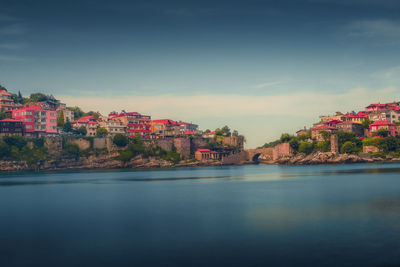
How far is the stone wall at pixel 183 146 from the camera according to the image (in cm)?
10638

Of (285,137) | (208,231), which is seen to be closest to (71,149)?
(285,137)

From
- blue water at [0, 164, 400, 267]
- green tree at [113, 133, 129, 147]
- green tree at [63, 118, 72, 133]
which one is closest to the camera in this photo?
blue water at [0, 164, 400, 267]

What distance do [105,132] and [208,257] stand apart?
302 ft

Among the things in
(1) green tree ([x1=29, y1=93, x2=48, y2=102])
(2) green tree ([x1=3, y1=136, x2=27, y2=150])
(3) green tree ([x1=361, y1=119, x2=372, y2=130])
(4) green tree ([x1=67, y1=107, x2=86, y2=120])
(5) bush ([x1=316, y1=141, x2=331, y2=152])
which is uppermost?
(1) green tree ([x1=29, y1=93, x2=48, y2=102])

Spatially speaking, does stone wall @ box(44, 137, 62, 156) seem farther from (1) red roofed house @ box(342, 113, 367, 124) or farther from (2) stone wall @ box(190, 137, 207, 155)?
(1) red roofed house @ box(342, 113, 367, 124)

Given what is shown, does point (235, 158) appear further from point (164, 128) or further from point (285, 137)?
point (164, 128)

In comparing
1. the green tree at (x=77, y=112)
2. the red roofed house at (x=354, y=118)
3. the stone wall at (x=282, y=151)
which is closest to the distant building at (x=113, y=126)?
the green tree at (x=77, y=112)

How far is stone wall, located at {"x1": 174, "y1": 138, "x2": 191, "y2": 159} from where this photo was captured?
106375 mm

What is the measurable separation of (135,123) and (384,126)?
6210 cm

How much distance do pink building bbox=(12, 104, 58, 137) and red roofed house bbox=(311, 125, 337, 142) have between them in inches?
2493

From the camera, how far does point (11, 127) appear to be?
296ft

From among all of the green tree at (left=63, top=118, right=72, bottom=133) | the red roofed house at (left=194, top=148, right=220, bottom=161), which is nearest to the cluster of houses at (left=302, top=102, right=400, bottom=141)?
the red roofed house at (left=194, top=148, right=220, bottom=161)

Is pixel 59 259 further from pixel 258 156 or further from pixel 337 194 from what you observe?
pixel 258 156

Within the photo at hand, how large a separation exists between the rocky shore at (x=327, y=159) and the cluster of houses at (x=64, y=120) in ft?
97.7
